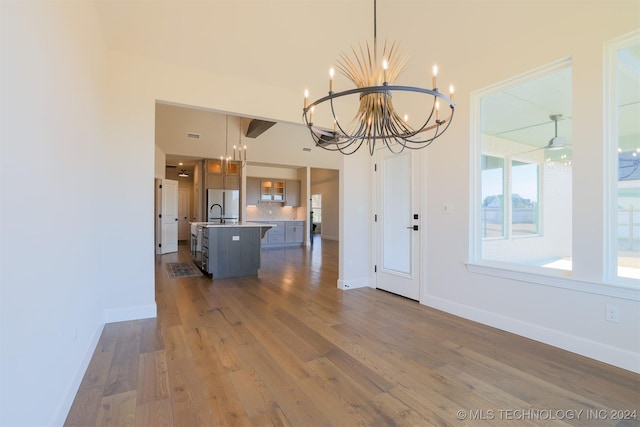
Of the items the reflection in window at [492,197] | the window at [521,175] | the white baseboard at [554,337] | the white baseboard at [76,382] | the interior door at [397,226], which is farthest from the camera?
the interior door at [397,226]

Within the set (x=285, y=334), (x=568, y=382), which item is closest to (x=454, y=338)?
(x=568, y=382)

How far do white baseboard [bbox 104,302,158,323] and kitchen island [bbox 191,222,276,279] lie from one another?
188cm

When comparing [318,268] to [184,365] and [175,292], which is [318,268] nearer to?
[175,292]

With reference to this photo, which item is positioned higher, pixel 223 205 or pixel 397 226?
pixel 223 205

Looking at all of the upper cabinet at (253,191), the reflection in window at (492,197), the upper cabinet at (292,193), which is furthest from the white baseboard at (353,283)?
the upper cabinet at (292,193)

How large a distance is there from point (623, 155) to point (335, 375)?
2734 millimetres

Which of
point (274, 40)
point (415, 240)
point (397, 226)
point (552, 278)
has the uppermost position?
point (274, 40)

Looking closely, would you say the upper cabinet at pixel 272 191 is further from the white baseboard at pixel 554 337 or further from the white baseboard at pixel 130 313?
the white baseboard at pixel 554 337

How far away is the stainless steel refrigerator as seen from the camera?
9.14m

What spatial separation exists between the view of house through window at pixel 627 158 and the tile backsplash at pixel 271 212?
30.2ft

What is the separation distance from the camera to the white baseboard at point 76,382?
1586 millimetres

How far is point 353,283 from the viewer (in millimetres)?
4547

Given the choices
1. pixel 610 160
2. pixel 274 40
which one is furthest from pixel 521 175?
pixel 274 40

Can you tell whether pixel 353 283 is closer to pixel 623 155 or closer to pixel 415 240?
pixel 415 240
